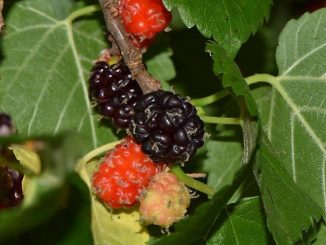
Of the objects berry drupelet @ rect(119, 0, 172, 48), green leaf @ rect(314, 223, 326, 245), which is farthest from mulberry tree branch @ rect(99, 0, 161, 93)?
green leaf @ rect(314, 223, 326, 245)

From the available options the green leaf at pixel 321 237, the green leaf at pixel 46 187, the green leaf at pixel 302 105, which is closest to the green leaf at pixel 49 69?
the green leaf at pixel 302 105

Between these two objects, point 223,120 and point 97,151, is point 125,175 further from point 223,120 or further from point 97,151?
point 223,120

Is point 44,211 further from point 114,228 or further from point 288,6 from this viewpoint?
point 288,6

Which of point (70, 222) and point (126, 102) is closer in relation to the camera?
point (70, 222)

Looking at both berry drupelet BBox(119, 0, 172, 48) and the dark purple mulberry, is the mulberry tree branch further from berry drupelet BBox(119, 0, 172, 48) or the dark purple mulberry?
the dark purple mulberry

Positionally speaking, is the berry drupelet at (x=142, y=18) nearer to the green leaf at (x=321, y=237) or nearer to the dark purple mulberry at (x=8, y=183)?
the dark purple mulberry at (x=8, y=183)

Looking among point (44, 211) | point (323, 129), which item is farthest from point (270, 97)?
point (44, 211)
